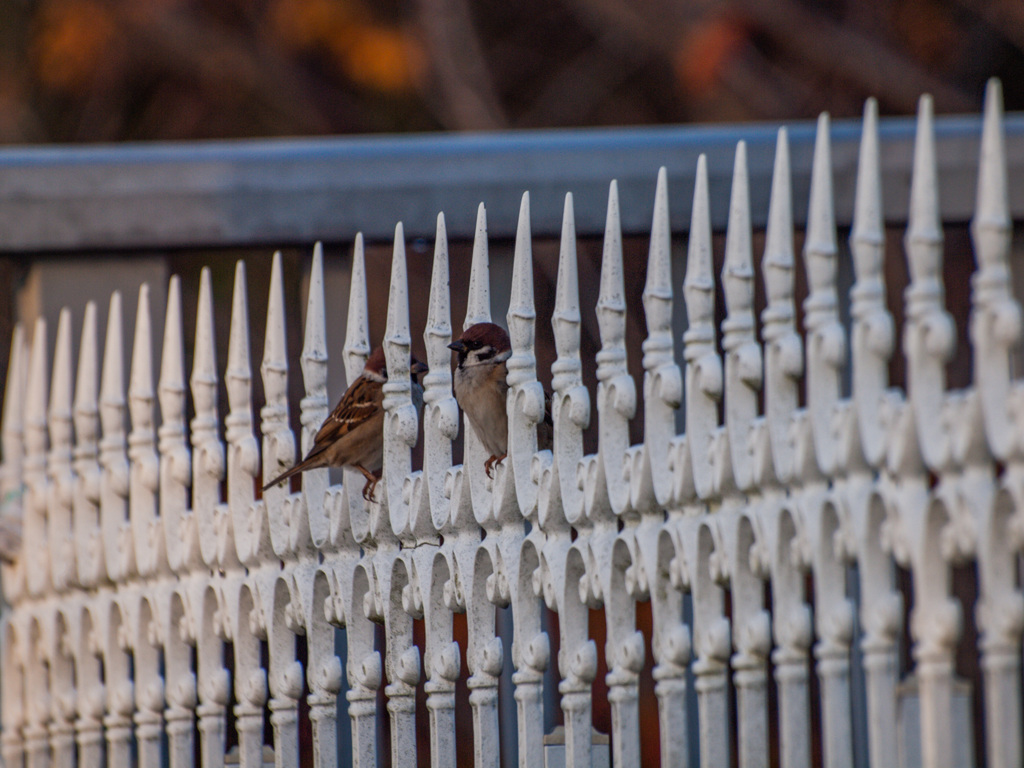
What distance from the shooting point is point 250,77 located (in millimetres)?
12000

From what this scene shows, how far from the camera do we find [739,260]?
2324 mm

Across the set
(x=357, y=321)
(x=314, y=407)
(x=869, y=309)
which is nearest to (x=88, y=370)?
(x=314, y=407)

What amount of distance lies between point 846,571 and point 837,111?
8.82m

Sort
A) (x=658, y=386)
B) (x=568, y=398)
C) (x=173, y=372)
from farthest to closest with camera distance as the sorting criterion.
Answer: (x=173, y=372), (x=568, y=398), (x=658, y=386)

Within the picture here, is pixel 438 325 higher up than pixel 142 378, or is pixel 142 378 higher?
Result: pixel 142 378

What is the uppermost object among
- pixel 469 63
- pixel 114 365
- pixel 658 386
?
Result: pixel 469 63

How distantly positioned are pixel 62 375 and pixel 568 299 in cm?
223

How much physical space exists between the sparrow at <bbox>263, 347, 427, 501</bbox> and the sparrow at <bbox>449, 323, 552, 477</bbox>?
0.36 ft

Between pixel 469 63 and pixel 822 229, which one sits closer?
pixel 822 229

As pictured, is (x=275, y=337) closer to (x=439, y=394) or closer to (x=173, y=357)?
(x=173, y=357)

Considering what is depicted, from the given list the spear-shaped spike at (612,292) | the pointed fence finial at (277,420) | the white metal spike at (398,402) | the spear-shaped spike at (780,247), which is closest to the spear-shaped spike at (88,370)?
the pointed fence finial at (277,420)

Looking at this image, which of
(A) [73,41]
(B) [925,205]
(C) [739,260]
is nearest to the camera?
(B) [925,205]

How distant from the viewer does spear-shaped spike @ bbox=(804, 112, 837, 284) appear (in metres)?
2.14

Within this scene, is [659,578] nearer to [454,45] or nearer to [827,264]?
[827,264]
